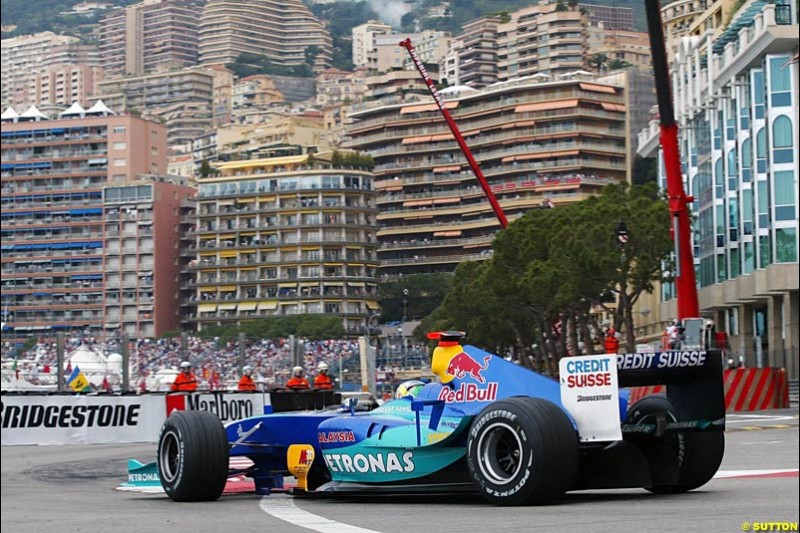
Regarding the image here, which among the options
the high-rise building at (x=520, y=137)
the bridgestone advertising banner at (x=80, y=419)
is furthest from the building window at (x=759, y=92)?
the bridgestone advertising banner at (x=80, y=419)

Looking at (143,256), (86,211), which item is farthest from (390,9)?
(86,211)

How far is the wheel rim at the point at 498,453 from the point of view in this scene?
9953mm

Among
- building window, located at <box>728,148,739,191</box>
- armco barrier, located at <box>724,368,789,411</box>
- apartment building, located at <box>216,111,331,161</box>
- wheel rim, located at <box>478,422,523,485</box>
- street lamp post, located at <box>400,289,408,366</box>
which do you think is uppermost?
apartment building, located at <box>216,111,331,161</box>

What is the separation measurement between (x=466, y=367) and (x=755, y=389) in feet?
93.3

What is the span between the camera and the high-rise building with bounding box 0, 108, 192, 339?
86.5 metres

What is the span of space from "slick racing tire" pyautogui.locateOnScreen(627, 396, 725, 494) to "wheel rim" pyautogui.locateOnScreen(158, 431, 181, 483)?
3.58 m

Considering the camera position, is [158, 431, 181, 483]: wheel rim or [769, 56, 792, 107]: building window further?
[769, 56, 792, 107]: building window

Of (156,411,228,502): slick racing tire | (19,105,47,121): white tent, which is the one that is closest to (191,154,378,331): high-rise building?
(156,411,228,502): slick racing tire

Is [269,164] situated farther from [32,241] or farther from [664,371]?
[664,371]

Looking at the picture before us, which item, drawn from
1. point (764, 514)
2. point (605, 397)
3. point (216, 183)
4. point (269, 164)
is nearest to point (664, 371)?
point (605, 397)

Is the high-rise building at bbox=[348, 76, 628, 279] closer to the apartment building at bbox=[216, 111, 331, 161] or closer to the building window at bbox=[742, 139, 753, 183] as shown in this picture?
the building window at bbox=[742, 139, 753, 183]

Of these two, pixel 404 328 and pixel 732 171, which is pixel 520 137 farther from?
pixel 404 328

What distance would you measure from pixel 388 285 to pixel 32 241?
3725 inches

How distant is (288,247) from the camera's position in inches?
1762
